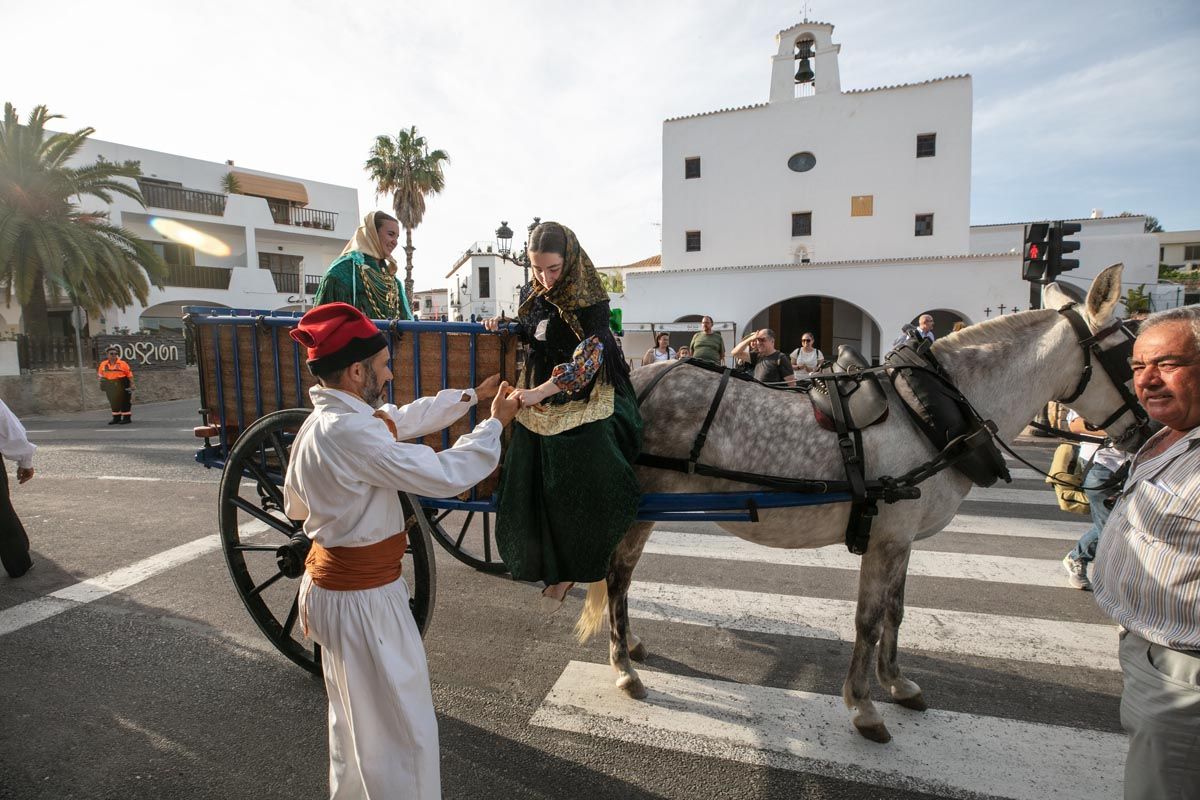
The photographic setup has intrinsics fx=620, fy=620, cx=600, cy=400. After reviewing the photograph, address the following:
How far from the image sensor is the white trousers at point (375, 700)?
203 centimetres

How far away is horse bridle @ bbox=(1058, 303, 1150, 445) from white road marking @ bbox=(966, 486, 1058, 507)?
400cm

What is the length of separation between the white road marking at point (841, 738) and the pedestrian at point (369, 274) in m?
2.55

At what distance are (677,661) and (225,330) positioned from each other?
11.4 feet

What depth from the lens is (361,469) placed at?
1964mm

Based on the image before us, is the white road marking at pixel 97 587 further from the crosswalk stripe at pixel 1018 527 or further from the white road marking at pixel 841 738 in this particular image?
the crosswalk stripe at pixel 1018 527

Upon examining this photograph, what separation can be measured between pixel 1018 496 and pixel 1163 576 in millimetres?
6066

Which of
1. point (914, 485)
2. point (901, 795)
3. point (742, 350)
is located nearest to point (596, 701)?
point (901, 795)

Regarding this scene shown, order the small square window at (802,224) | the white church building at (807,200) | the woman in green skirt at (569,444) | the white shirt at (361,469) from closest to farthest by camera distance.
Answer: the white shirt at (361,469)
the woman in green skirt at (569,444)
the white church building at (807,200)
the small square window at (802,224)

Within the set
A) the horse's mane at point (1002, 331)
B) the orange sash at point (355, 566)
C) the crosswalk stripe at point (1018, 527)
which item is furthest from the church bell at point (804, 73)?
the orange sash at point (355, 566)

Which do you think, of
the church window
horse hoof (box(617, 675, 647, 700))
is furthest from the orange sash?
the church window

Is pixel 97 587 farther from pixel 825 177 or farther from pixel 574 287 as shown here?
pixel 825 177

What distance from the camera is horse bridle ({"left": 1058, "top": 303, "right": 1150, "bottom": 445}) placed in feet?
9.62

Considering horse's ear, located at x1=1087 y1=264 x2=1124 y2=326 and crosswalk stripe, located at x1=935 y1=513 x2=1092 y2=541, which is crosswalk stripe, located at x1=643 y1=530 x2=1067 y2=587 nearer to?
crosswalk stripe, located at x1=935 y1=513 x2=1092 y2=541

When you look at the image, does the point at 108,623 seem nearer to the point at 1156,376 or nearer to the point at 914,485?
the point at 914,485
